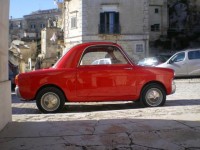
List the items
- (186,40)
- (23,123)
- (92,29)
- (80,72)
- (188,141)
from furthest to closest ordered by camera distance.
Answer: (186,40) < (92,29) < (80,72) < (23,123) < (188,141)

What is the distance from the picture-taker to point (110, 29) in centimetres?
3456

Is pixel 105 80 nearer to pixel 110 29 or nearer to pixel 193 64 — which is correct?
pixel 193 64

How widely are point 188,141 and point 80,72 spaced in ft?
13.7

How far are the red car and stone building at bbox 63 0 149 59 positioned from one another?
25239 millimetres

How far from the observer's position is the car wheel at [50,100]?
8.73 m

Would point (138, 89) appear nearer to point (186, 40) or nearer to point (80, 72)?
point (80, 72)

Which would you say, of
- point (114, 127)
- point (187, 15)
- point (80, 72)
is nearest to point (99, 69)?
point (80, 72)

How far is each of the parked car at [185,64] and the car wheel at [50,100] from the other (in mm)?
10953

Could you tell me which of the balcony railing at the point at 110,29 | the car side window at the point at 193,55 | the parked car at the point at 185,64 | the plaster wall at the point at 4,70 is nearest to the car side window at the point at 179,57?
the parked car at the point at 185,64

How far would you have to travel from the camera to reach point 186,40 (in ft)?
123

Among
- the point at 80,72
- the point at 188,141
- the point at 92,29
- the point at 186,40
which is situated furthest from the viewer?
the point at 186,40

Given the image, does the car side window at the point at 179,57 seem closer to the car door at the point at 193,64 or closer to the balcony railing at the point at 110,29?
the car door at the point at 193,64

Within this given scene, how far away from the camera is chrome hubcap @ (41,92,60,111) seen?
8.76m

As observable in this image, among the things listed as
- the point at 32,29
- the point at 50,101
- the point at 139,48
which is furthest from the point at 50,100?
the point at 32,29
